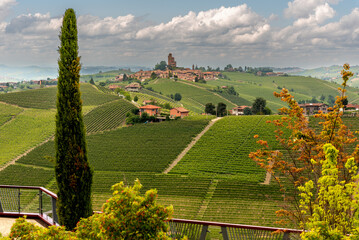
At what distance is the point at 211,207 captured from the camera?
130 ft

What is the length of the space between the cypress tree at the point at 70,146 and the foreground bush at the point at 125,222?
321 centimetres

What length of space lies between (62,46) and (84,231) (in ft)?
17.7

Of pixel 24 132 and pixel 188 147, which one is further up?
pixel 24 132

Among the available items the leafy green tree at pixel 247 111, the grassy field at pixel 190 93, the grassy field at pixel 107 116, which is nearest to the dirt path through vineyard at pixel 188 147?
the grassy field at pixel 107 116

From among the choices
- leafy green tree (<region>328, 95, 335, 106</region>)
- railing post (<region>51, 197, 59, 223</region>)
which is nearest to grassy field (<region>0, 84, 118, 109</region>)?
railing post (<region>51, 197, 59, 223</region>)

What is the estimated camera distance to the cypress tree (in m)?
8.28

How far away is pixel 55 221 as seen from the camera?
8156 mm

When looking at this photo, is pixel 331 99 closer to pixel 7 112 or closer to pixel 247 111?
pixel 247 111

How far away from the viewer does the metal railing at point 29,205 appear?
26.4 ft

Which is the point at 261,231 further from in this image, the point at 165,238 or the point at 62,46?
the point at 62,46

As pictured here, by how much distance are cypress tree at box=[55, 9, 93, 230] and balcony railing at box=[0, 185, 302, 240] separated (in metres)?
0.36

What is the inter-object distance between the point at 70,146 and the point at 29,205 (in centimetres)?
169

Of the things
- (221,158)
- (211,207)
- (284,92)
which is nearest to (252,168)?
(221,158)

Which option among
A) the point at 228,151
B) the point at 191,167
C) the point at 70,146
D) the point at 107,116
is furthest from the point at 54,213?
the point at 107,116
